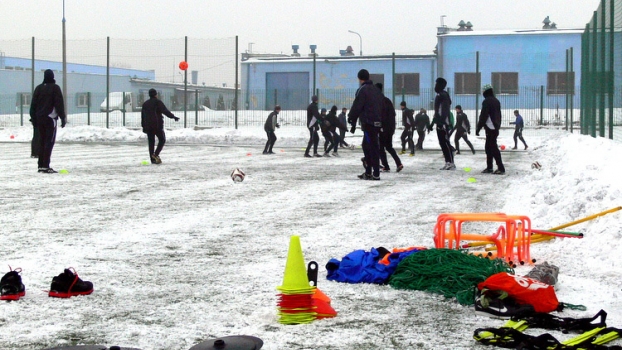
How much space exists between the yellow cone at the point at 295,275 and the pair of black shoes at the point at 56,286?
56.4 inches

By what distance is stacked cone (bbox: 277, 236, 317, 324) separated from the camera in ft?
15.8

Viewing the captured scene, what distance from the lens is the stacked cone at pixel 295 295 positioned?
15.8 feet

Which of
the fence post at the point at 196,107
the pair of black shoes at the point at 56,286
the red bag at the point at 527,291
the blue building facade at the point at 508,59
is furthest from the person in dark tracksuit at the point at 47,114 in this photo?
the blue building facade at the point at 508,59

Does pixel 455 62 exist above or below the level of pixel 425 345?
above

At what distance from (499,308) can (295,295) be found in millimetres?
1215

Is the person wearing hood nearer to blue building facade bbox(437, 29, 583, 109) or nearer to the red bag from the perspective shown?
the red bag

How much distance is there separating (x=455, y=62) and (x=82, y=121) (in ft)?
67.0

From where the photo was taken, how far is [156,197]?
A: 37.3ft

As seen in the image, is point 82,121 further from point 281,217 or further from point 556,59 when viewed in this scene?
point 281,217

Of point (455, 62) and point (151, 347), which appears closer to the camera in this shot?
point (151, 347)

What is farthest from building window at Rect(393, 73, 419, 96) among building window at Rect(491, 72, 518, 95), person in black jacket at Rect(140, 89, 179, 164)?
person in black jacket at Rect(140, 89, 179, 164)

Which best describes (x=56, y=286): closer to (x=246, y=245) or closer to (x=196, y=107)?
(x=246, y=245)

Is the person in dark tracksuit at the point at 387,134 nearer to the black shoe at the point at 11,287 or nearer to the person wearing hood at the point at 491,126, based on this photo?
the person wearing hood at the point at 491,126

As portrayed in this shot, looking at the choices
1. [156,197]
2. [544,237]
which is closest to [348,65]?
[156,197]
